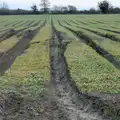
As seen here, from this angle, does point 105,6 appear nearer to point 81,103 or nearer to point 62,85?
point 62,85

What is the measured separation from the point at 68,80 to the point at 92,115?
130 inches

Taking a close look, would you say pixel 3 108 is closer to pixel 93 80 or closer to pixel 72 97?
pixel 72 97

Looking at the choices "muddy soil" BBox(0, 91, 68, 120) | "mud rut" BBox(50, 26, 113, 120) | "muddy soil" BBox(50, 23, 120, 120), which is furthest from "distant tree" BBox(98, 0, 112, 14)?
"muddy soil" BBox(0, 91, 68, 120)

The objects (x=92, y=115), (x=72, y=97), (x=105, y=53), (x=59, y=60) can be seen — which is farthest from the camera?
(x=105, y=53)

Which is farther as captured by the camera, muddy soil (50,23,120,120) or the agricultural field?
the agricultural field

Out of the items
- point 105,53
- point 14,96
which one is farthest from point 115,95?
point 105,53

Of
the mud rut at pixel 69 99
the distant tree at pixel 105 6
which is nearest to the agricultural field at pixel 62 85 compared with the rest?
the mud rut at pixel 69 99

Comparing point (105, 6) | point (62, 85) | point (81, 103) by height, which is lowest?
point (105, 6)

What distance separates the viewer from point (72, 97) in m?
9.39

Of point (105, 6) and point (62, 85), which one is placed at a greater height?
point (62, 85)

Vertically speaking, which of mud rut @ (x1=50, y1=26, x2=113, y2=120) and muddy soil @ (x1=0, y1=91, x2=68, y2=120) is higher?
muddy soil @ (x1=0, y1=91, x2=68, y2=120)

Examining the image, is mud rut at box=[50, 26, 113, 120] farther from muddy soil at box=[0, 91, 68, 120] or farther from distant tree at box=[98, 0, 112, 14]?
distant tree at box=[98, 0, 112, 14]

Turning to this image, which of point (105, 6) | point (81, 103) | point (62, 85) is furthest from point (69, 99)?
point (105, 6)

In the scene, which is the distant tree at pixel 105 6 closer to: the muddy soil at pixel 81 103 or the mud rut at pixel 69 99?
the mud rut at pixel 69 99
